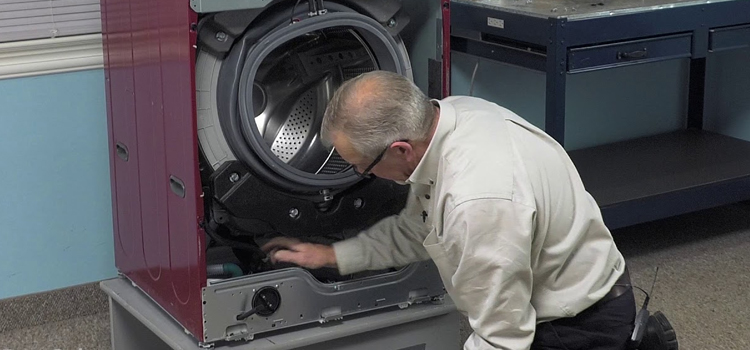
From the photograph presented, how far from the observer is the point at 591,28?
3.10 metres

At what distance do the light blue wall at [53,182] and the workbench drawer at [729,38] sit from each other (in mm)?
1962

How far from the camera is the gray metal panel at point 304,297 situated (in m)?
2.28

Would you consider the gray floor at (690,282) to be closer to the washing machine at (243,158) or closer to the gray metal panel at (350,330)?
the gray metal panel at (350,330)

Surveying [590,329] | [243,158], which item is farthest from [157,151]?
[590,329]

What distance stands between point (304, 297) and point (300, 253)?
0.34 ft

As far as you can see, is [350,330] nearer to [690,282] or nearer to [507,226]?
[507,226]

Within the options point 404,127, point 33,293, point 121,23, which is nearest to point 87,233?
point 33,293

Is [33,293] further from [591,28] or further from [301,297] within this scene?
Result: [591,28]

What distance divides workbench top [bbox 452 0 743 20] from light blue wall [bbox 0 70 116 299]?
1278 millimetres

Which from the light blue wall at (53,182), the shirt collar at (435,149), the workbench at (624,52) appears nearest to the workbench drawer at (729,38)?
the workbench at (624,52)

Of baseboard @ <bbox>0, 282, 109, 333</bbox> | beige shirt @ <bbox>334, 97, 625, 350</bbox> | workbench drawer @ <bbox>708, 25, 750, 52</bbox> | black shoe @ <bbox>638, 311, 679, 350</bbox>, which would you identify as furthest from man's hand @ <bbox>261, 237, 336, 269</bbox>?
workbench drawer @ <bbox>708, 25, 750, 52</bbox>

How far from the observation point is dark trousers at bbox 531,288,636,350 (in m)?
2.14

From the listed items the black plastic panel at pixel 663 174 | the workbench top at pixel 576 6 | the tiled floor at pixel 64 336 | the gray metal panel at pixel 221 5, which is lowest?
the tiled floor at pixel 64 336

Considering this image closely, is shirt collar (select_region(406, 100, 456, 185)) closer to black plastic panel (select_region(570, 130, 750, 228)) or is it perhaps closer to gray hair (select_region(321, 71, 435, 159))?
gray hair (select_region(321, 71, 435, 159))
